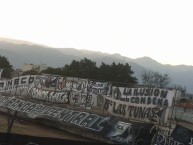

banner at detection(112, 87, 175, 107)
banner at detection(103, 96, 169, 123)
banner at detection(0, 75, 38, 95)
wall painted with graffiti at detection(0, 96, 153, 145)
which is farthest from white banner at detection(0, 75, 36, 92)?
banner at detection(112, 87, 175, 107)

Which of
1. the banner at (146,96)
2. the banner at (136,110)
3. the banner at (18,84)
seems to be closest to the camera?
the banner at (146,96)

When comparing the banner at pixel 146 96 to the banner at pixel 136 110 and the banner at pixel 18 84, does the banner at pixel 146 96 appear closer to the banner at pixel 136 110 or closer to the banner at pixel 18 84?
the banner at pixel 136 110

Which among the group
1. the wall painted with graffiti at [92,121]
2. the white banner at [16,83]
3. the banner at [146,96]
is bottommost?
the wall painted with graffiti at [92,121]

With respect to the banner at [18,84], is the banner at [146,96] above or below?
above

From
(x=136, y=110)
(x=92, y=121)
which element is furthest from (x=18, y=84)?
(x=136, y=110)

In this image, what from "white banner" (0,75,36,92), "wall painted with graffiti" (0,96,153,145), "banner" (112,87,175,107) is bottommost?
"wall painted with graffiti" (0,96,153,145)

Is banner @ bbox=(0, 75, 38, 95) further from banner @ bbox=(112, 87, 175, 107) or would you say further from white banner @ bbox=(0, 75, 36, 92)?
banner @ bbox=(112, 87, 175, 107)

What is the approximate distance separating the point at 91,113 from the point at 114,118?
2938mm

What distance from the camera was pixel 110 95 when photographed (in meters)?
27.4

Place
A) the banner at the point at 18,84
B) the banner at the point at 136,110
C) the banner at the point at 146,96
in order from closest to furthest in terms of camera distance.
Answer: the banner at the point at 146,96 → the banner at the point at 136,110 → the banner at the point at 18,84

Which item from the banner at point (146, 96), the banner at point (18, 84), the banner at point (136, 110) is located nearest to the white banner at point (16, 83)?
the banner at point (18, 84)

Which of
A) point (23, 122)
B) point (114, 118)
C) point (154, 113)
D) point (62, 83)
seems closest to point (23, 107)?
point (23, 122)

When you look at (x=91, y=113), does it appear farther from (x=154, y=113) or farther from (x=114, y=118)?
(x=154, y=113)

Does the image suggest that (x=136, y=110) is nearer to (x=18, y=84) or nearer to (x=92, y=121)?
(x=92, y=121)
